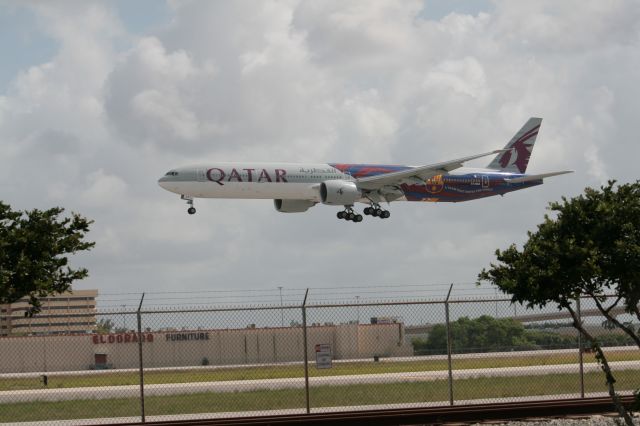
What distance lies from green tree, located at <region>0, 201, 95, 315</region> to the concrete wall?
2278 centimetres

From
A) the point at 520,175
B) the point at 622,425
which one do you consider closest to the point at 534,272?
the point at 622,425

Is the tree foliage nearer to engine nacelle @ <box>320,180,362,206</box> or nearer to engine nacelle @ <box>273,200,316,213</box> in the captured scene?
engine nacelle @ <box>320,180,362,206</box>

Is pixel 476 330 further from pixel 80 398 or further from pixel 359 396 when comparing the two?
pixel 80 398

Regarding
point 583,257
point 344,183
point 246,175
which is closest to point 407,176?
point 344,183

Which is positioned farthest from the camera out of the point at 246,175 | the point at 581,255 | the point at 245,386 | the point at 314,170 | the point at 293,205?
the point at 293,205

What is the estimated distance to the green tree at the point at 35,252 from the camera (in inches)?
579

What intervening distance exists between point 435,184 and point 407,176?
14.7ft

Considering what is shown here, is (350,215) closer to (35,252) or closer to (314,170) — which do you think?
(314,170)

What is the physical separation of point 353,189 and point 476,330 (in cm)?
2551

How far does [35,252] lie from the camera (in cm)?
1506

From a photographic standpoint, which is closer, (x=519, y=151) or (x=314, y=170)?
(x=314, y=170)

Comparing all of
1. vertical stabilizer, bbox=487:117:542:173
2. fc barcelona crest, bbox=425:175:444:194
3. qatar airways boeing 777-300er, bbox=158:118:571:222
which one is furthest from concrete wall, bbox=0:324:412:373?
vertical stabilizer, bbox=487:117:542:173

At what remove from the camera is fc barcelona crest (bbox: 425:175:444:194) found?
54500mm

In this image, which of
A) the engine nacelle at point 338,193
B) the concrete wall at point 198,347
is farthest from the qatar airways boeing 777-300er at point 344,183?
the concrete wall at point 198,347
